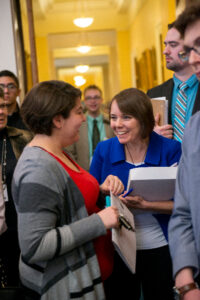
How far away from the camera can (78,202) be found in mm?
1513

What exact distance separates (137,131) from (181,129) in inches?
22.4

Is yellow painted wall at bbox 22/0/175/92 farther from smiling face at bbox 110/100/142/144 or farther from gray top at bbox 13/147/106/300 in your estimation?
gray top at bbox 13/147/106/300

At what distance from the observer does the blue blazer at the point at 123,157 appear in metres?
2.02

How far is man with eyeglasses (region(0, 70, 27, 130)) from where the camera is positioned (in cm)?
344

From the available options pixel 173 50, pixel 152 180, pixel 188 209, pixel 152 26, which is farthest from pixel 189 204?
pixel 152 26

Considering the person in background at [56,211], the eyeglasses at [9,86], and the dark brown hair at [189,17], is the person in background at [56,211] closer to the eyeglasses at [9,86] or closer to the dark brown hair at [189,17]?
A: the dark brown hair at [189,17]

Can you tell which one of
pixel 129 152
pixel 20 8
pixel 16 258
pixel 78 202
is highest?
pixel 20 8

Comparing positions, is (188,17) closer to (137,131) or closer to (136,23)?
(137,131)

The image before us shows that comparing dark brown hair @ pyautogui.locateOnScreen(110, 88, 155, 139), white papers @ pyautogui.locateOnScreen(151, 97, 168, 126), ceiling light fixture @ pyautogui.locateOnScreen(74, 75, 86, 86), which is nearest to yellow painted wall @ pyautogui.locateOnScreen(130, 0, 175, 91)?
white papers @ pyautogui.locateOnScreen(151, 97, 168, 126)

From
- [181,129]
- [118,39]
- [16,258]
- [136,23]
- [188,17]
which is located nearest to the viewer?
[188,17]

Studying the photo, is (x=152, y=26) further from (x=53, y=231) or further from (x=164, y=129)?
(x=53, y=231)

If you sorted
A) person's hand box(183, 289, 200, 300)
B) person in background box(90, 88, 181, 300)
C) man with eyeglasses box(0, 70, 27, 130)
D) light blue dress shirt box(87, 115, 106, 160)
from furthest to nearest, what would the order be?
light blue dress shirt box(87, 115, 106, 160)
man with eyeglasses box(0, 70, 27, 130)
person in background box(90, 88, 181, 300)
person's hand box(183, 289, 200, 300)

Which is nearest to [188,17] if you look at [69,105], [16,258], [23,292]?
[69,105]

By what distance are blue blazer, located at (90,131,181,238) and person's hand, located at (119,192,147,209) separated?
→ 0.21m
